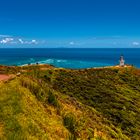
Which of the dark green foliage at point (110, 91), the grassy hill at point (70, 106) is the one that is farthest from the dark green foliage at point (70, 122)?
the dark green foliage at point (110, 91)

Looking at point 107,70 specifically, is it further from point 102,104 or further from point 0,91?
point 0,91

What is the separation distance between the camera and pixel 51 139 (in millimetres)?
23188

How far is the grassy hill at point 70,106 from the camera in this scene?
24156 mm

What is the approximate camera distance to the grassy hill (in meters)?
24.2

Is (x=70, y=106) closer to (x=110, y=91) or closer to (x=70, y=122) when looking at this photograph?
(x=70, y=122)

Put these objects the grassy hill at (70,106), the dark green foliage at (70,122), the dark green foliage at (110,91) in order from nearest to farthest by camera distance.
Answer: the grassy hill at (70,106) < the dark green foliage at (70,122) < the dark green foliage at (110,91)

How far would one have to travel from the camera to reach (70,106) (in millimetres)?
34844

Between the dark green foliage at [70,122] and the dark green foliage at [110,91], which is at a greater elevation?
the dark green foliage at [70,122]

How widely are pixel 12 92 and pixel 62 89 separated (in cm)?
2148

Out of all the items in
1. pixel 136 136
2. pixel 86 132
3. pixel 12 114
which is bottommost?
pixel 136 136

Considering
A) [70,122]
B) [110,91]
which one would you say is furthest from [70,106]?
[110,91]

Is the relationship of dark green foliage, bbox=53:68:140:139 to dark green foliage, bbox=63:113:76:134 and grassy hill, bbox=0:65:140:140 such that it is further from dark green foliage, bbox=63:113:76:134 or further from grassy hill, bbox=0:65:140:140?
dark green foliage, bbox=63:113:76:134

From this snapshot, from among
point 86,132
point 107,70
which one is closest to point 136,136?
point 86,132

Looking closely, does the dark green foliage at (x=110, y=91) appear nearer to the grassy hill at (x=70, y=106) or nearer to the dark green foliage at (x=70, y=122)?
the grassy hill at (x=70, y=106)
